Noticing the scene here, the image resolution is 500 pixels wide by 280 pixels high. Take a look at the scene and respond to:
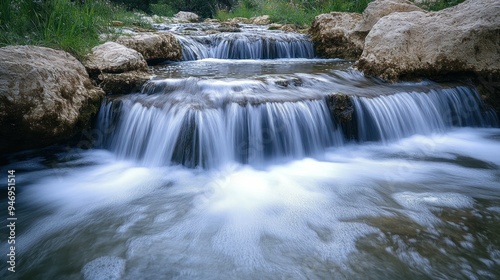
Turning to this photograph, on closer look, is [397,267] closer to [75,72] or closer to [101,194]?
[101,194]

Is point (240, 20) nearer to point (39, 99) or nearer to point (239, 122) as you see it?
point (239, 122)

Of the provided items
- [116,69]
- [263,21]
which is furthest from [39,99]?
[263,21]

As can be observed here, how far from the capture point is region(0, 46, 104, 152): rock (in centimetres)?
282

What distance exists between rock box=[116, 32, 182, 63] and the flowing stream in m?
1.04

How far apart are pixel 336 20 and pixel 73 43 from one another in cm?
615

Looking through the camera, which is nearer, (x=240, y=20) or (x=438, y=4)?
(x=438, y=4)

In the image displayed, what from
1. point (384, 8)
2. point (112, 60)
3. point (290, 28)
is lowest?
point (112, 60)

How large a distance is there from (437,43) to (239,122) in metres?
3.64

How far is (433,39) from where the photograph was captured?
4.89 meters

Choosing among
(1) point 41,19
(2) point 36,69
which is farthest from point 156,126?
(1) point 41,19

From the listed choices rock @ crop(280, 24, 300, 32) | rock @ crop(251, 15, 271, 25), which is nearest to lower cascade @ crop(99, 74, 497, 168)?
rock @ crop(280, 24, 300, 32)

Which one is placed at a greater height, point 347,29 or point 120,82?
point 347,29

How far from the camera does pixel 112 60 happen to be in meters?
4.52

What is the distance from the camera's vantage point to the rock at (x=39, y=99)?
2816 mm
